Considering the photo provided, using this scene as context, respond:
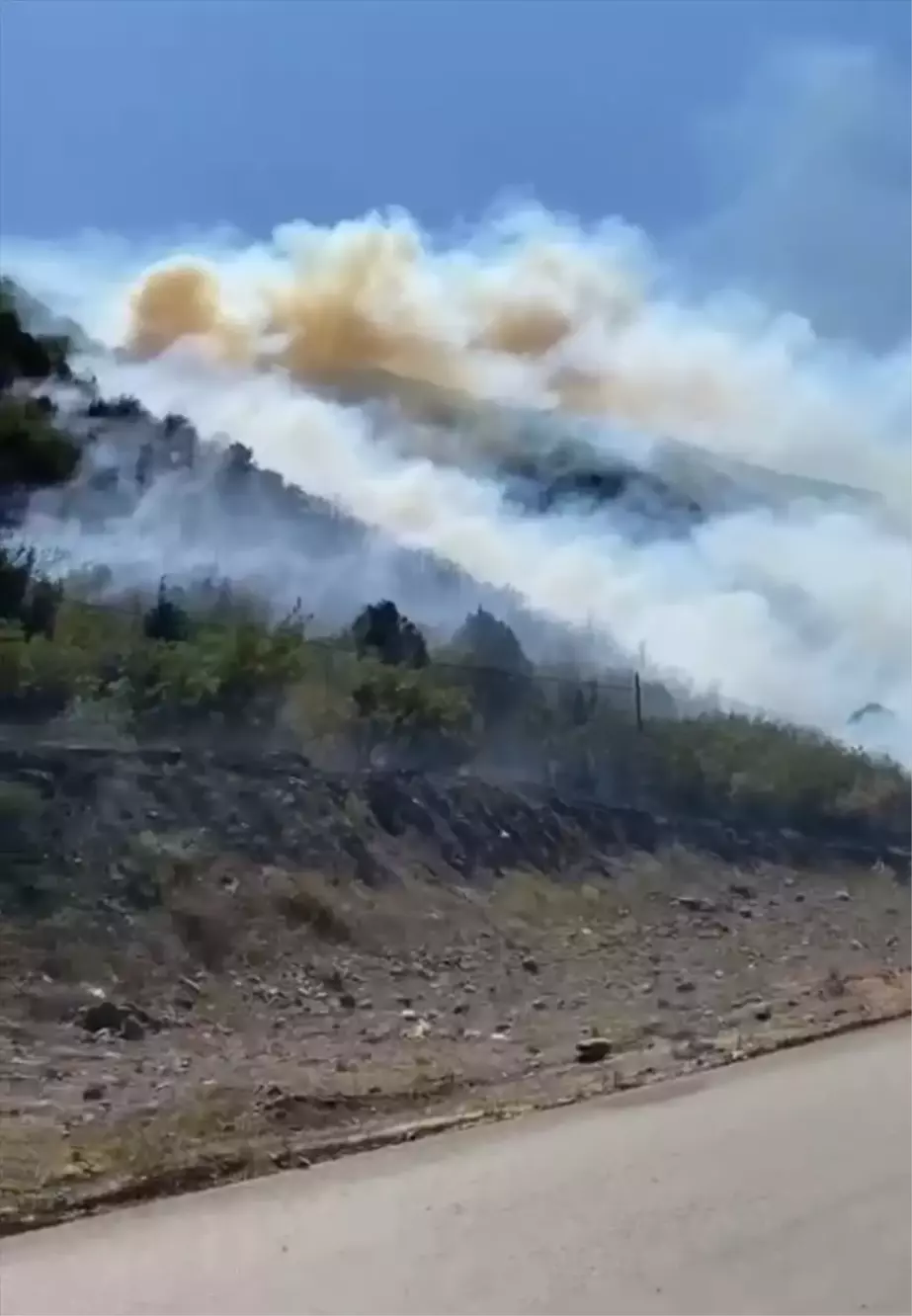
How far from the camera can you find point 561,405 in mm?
5230

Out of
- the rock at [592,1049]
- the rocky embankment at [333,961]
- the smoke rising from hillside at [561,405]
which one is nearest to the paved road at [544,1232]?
the rocky embankment at [333,961]

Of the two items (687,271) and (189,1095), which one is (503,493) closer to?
(687,271)

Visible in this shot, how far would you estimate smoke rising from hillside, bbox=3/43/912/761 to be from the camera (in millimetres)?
4715

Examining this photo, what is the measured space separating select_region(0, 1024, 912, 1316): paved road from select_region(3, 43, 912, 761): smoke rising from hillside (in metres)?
1.69

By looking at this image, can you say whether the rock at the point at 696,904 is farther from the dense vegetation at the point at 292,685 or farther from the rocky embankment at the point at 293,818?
the dense vegetation at the point at 292,685

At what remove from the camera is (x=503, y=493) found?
508 centimetres

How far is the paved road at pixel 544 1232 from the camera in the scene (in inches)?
120

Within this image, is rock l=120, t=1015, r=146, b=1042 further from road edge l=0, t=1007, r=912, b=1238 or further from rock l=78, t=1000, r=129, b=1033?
road edge l=0, t=1007, r=912, b=1238

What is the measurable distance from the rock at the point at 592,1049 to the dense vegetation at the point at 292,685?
0.81 m

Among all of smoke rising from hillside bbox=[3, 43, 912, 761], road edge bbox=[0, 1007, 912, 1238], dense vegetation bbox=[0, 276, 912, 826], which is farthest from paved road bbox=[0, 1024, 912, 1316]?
smoke rising from hillside bbox=[3, 43, 912, 761]

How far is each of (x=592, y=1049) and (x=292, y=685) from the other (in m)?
1.22

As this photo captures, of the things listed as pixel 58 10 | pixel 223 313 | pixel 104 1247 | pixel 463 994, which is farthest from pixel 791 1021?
pixel 58 10

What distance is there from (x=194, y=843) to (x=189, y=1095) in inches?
27.5

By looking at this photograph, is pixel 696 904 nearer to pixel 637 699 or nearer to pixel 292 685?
pixel 637 699
